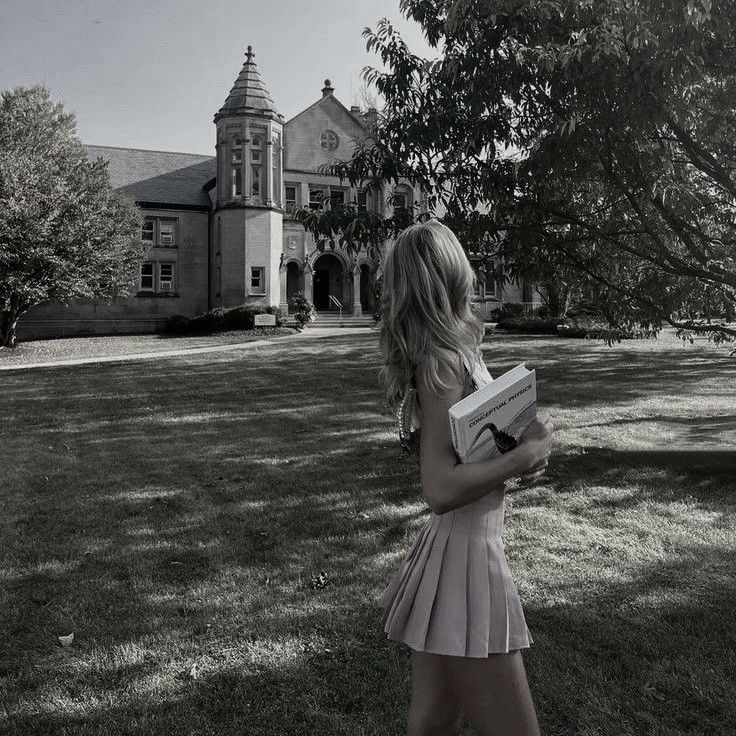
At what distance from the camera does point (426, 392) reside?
208cm

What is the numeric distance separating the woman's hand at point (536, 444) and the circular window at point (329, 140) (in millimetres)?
39626

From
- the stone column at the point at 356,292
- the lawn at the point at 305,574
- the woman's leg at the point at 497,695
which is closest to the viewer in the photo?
the woman's leg at the point at 497,695

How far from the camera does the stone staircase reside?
34875 millimetres

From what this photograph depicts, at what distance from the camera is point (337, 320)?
3638cm

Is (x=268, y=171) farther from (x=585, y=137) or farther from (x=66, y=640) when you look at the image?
(x=66, y=640)

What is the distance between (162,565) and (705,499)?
5297 mm

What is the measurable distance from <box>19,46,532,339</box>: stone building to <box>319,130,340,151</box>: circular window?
57 mm

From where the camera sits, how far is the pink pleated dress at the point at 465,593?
2084 millimetres

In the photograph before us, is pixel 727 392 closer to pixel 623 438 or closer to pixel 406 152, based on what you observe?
pixel 623 438

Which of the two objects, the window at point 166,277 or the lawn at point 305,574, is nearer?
the lawn at point 305,574

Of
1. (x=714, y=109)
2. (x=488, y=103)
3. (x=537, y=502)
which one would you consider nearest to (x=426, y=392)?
(x=537, y=502)

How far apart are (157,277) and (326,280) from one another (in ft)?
31.6

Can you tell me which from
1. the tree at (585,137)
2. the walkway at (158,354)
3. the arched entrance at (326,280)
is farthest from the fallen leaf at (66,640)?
the arched entrance at (326,280)

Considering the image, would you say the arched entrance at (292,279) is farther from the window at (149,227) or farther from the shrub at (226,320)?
the window at (149,227)
